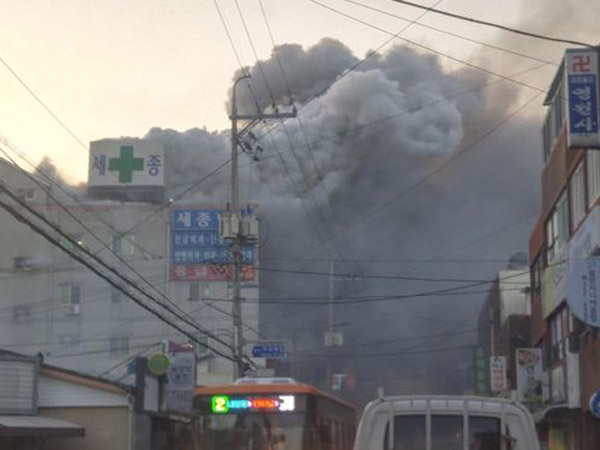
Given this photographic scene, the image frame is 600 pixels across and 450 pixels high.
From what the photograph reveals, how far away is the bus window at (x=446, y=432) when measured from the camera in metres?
9.55

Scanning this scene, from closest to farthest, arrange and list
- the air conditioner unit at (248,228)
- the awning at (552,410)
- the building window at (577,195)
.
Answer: the building window at (577,195) → the awning at (552,410) → the air conditioner unit at (248,228)

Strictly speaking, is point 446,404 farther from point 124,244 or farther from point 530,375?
point 124,244

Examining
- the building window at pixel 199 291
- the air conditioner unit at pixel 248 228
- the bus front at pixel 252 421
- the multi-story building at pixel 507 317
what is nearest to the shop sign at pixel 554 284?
the air conditioner unit at pixel 248 228

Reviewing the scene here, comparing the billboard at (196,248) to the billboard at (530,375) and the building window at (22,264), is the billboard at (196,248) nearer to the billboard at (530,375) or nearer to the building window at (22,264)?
the building window at (22,264)

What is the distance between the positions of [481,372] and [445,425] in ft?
161

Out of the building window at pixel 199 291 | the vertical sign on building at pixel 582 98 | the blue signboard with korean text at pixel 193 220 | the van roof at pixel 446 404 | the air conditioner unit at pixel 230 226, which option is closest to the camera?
the van roof at pixel 446 404

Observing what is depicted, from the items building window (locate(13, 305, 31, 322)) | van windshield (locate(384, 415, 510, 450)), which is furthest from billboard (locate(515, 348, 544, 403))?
van windshield (locate(384, 415, 510, 450))

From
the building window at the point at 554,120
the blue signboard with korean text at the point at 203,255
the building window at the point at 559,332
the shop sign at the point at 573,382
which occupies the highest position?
the building window at the point at 554,120

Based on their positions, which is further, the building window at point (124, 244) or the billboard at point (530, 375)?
the building window at point (124, 244)

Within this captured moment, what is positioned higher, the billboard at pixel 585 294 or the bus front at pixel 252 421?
the billboard at pixel 585 294

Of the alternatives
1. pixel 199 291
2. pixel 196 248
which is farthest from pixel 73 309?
pixel 196 248

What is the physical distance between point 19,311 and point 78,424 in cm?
2779

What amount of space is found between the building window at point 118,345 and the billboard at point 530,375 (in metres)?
22.6

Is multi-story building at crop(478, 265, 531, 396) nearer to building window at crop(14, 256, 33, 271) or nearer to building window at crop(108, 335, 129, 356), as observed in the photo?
building window at crop(108, 335, 129, 356)
